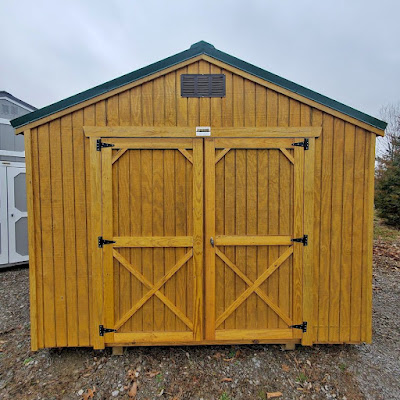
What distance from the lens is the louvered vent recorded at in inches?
111

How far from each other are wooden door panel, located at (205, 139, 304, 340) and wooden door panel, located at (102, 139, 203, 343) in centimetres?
19

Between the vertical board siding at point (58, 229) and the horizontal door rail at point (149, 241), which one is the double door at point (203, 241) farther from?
the vertical board siding at point (58, 229)

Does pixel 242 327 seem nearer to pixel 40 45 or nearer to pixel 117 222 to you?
pixel 117 222

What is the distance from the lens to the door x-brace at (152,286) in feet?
9.32

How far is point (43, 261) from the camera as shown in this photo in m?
2.84

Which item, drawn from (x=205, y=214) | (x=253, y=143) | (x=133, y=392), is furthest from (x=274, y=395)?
(x=253, y=143)

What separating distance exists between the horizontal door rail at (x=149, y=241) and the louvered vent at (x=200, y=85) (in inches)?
65.9

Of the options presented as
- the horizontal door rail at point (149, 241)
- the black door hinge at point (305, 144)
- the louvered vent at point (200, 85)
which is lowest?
the horizontal door rail at point (149, 241)

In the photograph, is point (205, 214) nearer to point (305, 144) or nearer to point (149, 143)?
point (149, 143)

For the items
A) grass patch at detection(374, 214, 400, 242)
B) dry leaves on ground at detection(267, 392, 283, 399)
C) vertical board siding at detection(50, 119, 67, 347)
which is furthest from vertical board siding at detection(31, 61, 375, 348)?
grass patch at detection(374, 214, 400, 242)

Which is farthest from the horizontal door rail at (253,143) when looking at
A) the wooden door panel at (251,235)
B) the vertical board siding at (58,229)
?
the vertical board siding at (58,229)

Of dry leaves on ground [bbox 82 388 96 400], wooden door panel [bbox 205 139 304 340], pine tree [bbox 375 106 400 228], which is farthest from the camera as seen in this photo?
pine tree [bbox 375 106 400 228]

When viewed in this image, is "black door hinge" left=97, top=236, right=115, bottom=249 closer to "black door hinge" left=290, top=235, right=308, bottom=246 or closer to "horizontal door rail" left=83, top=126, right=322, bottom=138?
"horizontal door rail" left=83, top=126, right=322, bottom=138

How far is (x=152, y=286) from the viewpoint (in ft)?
9.36
